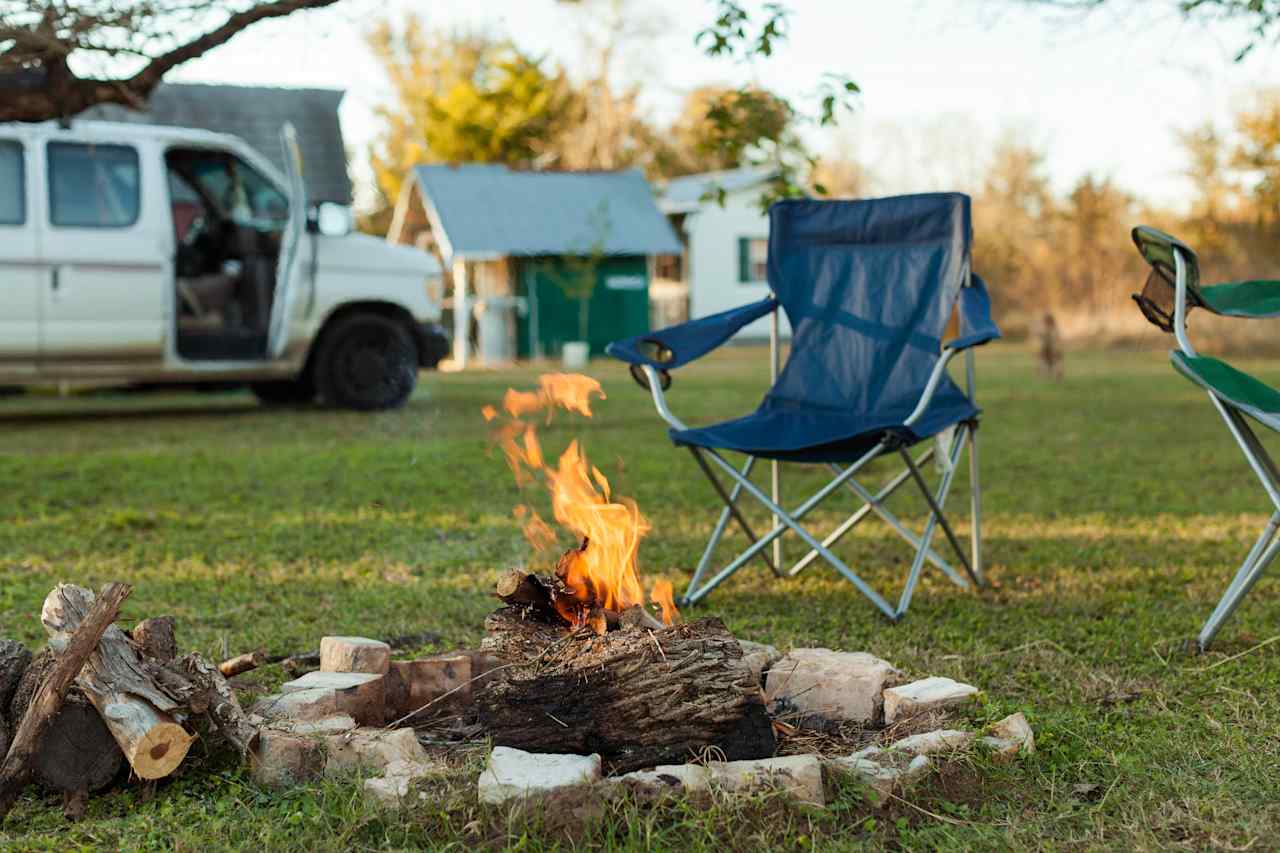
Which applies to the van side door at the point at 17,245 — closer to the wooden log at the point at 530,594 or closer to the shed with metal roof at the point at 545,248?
the wooden log at the point at 530,594

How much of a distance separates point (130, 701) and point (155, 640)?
0.71ft

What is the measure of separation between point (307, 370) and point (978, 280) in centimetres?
602

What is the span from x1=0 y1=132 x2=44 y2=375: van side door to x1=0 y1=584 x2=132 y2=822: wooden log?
6256 mm

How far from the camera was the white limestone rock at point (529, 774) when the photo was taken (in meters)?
1.88

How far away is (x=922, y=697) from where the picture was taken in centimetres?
232

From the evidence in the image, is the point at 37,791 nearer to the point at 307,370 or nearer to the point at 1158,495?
the point at 1158,495

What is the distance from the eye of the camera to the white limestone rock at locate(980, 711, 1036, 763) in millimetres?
2148

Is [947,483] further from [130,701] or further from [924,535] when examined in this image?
[130,701]

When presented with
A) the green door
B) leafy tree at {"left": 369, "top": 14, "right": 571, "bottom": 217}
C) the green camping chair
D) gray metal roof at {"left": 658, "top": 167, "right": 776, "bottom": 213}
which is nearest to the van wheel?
the green camping chair

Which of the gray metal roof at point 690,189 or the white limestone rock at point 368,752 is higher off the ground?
the gray metal roof at point 690,189

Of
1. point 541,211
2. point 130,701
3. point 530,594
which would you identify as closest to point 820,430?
point 530,594

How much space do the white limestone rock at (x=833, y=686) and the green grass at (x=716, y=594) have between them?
0.63ft

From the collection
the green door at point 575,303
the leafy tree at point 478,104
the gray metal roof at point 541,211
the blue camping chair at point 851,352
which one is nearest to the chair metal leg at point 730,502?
the blue camping chair at point 851,352

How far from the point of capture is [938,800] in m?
2.00
